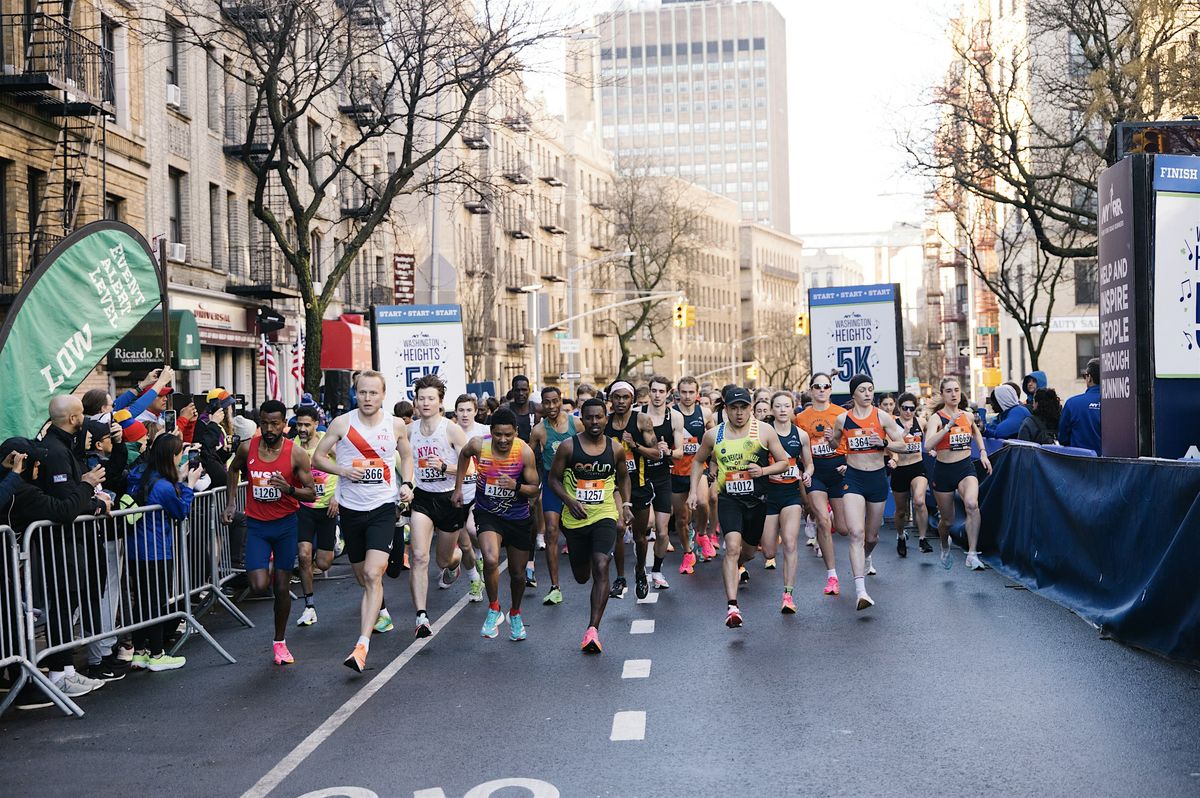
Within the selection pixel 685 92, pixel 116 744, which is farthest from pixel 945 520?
pixel 685 92

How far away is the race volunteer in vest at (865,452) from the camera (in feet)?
47.1

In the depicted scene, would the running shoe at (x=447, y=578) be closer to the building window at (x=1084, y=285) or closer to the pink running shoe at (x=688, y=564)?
the pink running shoe at (x=688, y=564)

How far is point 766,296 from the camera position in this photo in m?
152

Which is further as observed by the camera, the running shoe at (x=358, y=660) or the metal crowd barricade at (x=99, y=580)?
the running shoe at (x=358, y=660)

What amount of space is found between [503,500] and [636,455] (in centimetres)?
293

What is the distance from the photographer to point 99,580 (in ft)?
34.9

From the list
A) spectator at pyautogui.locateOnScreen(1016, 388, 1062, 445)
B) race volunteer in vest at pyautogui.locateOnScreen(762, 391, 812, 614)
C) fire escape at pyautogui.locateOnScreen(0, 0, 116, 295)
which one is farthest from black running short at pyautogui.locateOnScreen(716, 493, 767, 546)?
fire escape at pyautogui.locateOnScreen(0, 0, 116, 295)

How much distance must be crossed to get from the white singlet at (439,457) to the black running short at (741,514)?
86.3 inches

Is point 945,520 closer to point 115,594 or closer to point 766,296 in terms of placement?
point 115,594

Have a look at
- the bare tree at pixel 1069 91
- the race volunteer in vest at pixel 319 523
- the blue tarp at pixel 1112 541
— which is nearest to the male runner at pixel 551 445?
the race volunteer in vest at pixel 319 523

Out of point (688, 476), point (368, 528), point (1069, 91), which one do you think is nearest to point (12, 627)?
point (368, 528)

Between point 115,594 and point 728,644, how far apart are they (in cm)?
430

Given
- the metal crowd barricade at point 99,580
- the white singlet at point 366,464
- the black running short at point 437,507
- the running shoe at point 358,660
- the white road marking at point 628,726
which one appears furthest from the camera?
the black running short at point 437,507

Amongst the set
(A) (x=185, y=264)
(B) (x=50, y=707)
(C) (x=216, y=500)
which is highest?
(A) (x=185, y=264)
